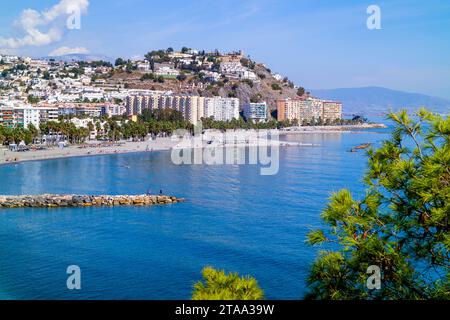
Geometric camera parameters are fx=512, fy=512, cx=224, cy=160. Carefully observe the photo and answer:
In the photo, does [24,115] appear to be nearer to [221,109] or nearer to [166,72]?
[221,109]

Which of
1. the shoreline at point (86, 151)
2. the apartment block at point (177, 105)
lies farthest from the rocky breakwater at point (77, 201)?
the apartment block at point (177, 105)

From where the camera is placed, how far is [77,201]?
50.9ft

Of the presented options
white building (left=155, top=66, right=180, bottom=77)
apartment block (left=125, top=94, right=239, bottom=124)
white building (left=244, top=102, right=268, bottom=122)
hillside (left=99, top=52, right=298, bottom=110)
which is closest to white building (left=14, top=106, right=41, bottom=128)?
apartment block (left=125, top=94, right=239, bottom=124)

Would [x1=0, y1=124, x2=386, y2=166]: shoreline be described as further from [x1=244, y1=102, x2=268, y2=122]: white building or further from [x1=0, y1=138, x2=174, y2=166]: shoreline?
[x1=244, y1=102, x2=268, y2=122]: white building

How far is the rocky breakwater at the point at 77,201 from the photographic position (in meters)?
15.3

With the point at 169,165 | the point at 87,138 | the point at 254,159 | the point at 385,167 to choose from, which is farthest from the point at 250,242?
the point at 87,138

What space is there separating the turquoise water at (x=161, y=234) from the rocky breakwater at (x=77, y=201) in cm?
58

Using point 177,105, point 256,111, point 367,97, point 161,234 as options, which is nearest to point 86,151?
point 161,234

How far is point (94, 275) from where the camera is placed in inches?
348

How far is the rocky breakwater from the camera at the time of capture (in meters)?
15.3

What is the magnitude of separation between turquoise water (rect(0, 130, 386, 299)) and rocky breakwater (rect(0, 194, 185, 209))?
1.91 feet

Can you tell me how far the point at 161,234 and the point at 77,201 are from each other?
461 centimetres

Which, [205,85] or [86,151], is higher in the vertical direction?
[205,85]

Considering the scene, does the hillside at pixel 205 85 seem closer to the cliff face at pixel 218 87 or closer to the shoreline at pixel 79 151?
the cliff face at pixel 218 87
